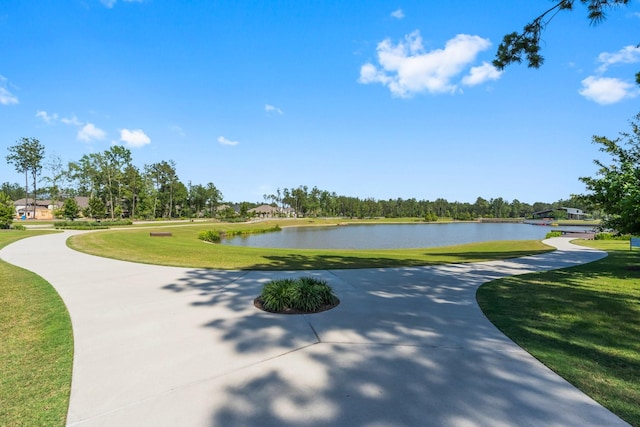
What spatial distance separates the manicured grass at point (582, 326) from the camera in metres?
2.84

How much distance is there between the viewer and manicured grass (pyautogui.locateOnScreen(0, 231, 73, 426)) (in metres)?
2.51

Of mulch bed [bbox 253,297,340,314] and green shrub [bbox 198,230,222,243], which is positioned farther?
green shrub [bbox 198,230,222,243]

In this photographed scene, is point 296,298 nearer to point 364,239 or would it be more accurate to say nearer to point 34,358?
point 34,358

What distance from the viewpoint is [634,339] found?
3895 mm

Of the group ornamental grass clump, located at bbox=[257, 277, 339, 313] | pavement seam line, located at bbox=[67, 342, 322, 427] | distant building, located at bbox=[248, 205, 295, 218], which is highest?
distant building, located at bbox=[248, 205, 295, 218]

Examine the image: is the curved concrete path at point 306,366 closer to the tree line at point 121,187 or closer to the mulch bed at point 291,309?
Answer: the mulch bed at point 291,309

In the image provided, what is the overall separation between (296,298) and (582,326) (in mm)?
4385

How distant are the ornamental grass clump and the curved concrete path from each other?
Result: 10.9 inches

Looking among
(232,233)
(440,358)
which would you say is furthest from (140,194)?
(440,358)

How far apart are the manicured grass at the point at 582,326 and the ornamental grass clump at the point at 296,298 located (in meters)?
2.77

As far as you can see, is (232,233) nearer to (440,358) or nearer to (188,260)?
(188,260)

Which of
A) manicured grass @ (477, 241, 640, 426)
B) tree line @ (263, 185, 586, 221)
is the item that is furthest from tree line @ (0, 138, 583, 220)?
manicured grass @ (477, 241, 640, 426)

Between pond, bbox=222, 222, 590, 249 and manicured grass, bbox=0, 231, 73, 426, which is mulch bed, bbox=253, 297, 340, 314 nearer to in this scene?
manicured grass, bbox=0, 231, 73, 426

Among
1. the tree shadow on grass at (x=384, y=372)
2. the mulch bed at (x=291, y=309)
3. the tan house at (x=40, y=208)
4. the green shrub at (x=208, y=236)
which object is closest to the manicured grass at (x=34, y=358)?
the tree shadow on grass at (x=384, y=372)
